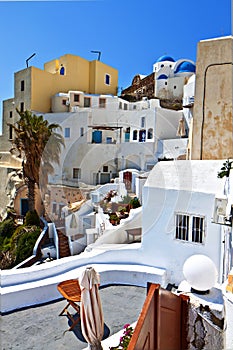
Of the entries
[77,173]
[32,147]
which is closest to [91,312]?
[32,147]

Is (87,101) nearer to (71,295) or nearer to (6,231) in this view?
(6,231)

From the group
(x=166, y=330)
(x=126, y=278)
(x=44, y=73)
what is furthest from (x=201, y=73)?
(x=44, y=73)

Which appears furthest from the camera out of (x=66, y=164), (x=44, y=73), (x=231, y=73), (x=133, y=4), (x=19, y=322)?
(x=44, y=73)

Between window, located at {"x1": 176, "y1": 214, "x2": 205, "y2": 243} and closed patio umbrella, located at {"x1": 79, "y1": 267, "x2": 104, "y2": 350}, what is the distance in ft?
9.61

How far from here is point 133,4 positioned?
3982mm

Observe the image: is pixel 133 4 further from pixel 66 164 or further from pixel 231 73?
pixel 66 164

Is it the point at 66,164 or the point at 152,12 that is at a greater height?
the point at 152,12

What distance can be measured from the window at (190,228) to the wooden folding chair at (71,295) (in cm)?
263

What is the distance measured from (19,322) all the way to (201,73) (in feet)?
22.1

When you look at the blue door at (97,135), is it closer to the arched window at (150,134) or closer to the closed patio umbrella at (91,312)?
the arched window at (150,134)

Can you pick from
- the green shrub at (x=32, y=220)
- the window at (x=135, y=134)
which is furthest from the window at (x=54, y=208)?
the window at (x=135, y=134)

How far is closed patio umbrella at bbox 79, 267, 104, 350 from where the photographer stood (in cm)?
378

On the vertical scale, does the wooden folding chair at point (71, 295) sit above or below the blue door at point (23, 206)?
above

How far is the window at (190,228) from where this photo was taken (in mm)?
5919
